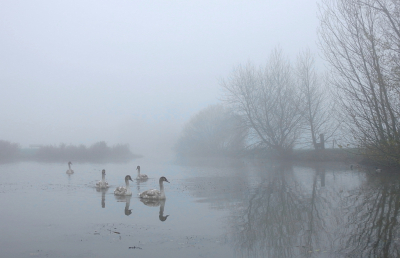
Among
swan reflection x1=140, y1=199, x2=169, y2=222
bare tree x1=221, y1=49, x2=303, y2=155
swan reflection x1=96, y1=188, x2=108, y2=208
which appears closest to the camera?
swan reflection x1=140, y1=199, x2=169, y2=222

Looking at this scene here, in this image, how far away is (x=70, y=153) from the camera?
5019 cm

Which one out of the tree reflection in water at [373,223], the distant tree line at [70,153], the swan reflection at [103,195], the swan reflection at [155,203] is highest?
the distant tree line at [70,153]

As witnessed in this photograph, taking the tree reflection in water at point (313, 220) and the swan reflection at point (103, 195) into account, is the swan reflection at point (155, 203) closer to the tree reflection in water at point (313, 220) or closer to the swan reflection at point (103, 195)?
the swan reflection at point (103, 195)

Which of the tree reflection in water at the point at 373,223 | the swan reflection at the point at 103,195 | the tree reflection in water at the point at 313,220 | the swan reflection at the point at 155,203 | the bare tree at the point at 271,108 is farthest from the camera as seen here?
the bare tree at the point at 271,108

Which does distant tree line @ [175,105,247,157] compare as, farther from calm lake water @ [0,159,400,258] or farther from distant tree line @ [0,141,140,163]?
calm lake water @ [0,159,400,258]

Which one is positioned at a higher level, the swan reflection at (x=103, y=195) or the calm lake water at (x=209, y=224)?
the swan reflection at (x=103, y=195)

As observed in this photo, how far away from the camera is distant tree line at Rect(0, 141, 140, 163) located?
46.9m

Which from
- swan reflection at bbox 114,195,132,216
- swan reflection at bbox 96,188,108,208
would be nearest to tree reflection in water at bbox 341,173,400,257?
swan reflection at bbox 114,195,132,216

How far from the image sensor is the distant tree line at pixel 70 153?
1847 inches

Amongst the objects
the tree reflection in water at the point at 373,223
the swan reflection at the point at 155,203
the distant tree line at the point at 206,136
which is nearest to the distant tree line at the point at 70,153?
the distant tree line at the point at 206,136

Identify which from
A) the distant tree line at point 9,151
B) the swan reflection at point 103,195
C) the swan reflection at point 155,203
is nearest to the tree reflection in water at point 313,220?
the swan reflection at point 155,203

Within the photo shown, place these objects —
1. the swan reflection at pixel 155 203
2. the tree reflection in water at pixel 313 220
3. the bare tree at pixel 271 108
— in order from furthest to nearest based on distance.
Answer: the bare tree at pixel 271 108, the swan reflection at pixel 155 203, the tree reflection in water at pixel 313 220

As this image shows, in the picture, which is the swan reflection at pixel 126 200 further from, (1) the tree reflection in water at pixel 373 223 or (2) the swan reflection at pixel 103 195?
(1) the tree reflection in water at pixel 373 223

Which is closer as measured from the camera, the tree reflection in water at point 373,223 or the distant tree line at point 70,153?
the tree reflection in water at point 373,223
